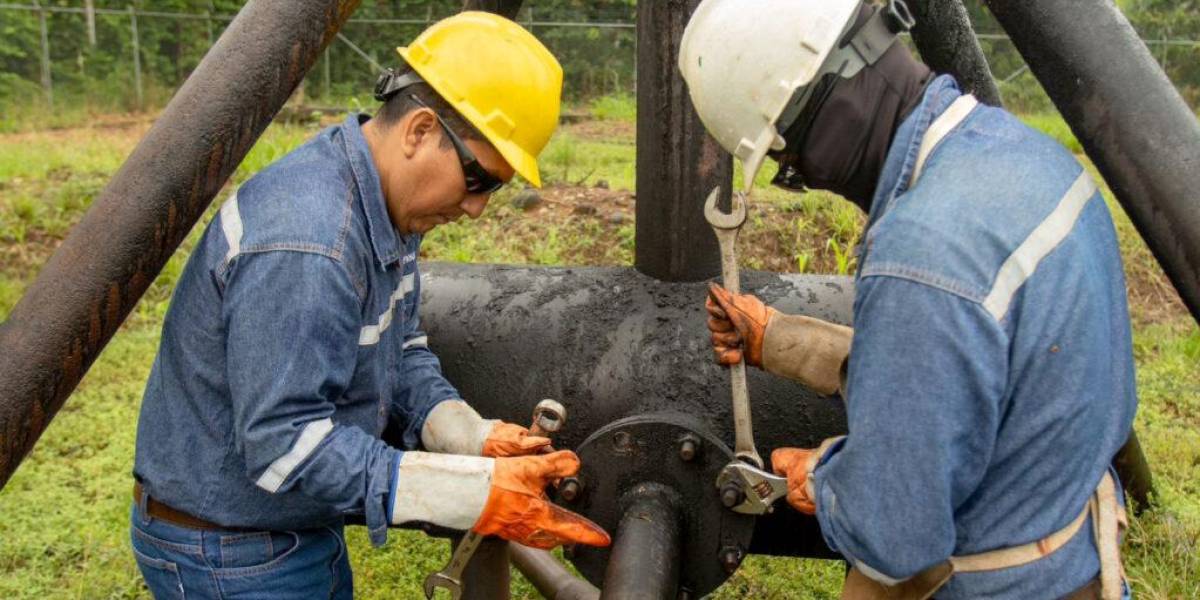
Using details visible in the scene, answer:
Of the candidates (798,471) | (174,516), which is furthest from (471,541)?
(798,471)

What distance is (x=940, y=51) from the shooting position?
2.69m

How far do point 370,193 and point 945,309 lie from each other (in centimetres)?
104

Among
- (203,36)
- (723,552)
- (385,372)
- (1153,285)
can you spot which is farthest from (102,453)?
(203,36)

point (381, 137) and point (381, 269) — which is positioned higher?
point (381, 137)

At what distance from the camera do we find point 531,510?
1981 mm

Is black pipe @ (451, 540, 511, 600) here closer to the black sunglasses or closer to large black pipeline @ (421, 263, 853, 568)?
large black pipeline @ (421, 263, 853, 568)

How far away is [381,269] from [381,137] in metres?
0.24

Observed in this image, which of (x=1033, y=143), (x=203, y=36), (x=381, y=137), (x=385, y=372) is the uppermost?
(x=1033, y=143)

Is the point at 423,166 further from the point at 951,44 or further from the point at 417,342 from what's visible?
the point at 951,44

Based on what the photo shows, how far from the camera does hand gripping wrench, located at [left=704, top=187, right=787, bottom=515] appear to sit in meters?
2.04

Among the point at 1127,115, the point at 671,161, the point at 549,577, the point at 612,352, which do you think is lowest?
the point at 549,577

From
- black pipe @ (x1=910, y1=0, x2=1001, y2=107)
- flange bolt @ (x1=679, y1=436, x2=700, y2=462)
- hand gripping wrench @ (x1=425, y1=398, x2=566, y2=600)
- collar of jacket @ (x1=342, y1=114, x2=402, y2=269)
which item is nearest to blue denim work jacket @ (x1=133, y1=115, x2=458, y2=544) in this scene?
collar of jacket @ (x1=342, y1=114, x2=402, y2=269)

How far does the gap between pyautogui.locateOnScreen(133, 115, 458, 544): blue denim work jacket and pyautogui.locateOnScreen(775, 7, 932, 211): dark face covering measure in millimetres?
786

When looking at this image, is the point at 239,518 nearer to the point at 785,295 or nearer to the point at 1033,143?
the point at 785,295
